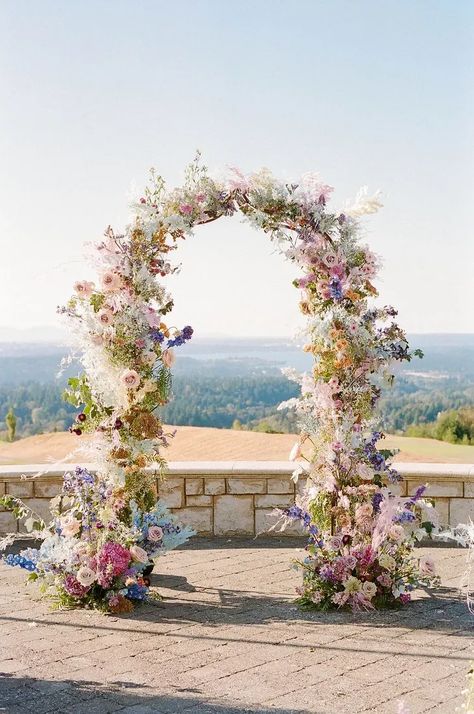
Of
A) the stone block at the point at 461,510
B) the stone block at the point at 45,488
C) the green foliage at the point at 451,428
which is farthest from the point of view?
the green foliage at the point at 451,428

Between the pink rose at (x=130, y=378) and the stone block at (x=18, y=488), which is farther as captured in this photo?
the stone block at (x=18, y=488)

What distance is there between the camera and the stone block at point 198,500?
7.48m

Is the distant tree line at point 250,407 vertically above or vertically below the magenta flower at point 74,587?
above

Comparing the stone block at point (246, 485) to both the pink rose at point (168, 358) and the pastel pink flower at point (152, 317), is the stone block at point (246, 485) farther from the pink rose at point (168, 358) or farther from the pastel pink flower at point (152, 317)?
the pastel pink flower at point (152, 317)

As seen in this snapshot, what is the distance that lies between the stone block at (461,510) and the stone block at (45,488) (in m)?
3.12

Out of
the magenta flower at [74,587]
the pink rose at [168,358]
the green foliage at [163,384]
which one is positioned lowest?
the magenta flower at [74,587]

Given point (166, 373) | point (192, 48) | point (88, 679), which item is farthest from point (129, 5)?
point (88, 679)

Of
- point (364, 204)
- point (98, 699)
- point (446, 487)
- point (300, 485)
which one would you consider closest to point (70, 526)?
point (98, 699)

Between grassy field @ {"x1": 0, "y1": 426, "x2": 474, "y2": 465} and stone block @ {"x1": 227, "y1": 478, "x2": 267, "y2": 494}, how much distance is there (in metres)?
5.43

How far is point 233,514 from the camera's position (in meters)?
7.46

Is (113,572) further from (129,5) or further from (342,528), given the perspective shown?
(129,5)

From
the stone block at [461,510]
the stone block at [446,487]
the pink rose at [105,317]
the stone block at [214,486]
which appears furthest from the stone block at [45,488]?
the stone block at [461,510]

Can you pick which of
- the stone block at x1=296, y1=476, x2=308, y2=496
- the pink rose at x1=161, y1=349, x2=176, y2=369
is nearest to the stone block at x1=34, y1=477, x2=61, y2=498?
the stone block at x1=296, y1=476, x2=308, y2=496

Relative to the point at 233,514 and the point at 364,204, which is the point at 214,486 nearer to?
the point at 233,514
